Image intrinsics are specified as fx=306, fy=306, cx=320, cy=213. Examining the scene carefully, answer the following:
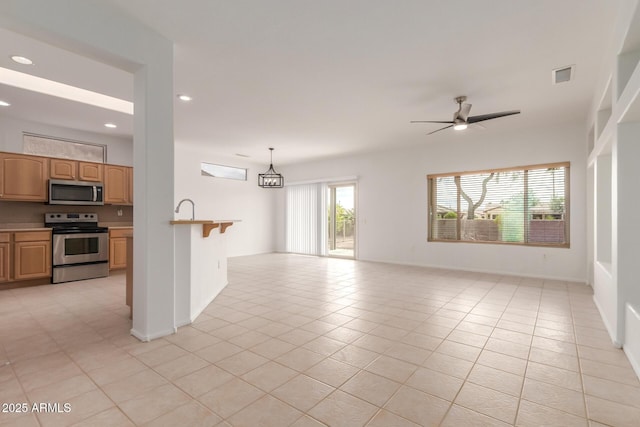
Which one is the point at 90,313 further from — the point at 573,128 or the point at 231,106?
the point at 573,128

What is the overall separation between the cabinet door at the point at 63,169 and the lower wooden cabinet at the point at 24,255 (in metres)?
0.96

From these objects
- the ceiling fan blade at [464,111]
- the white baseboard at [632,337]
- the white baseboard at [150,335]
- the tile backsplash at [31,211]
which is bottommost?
the white baseboard at [150,335]

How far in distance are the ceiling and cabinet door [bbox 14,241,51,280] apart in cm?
207

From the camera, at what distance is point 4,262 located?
4.57 meters

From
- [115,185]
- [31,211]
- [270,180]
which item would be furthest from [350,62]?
[31,211]

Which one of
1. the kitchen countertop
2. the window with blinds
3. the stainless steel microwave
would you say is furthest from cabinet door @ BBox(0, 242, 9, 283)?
the window with blinds

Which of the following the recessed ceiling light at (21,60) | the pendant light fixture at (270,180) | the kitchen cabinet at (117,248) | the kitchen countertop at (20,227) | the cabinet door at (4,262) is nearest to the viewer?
the recessed ceiling light at (21,60)

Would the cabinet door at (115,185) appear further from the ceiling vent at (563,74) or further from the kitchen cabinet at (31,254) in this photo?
the ceiling vent at (563,74)

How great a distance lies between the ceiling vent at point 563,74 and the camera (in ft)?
11.0

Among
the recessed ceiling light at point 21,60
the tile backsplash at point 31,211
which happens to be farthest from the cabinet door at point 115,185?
the recessed ceiling light at point 21,60

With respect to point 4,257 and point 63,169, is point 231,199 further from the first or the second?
point 4,257

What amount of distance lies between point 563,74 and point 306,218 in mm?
6508

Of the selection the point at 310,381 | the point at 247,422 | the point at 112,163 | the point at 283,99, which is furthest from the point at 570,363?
the point at 112,163

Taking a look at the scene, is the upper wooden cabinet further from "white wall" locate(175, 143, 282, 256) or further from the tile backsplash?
"white wall" locate(175, 143, 282, 256)
